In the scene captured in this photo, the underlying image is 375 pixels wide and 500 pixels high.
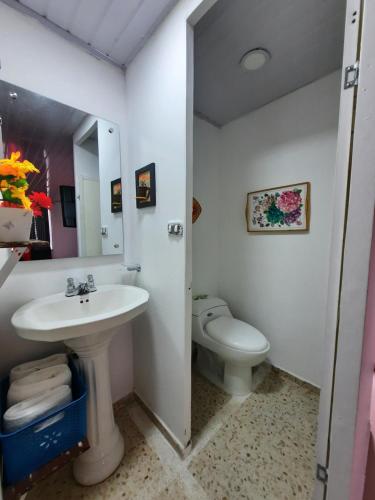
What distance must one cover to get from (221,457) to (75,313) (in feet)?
3.58

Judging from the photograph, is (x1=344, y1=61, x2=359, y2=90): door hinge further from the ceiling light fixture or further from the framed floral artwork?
the framed floral artwork

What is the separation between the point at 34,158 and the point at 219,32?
1160mm

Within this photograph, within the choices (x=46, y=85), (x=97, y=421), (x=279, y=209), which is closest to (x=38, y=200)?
(x=46, y=85)

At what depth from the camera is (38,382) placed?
31.8 inches

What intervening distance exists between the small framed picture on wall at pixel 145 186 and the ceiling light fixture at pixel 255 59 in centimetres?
85

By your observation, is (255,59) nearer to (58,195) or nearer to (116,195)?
(116,195)

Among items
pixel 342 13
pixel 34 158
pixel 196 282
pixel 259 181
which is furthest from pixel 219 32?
pixel 196 282

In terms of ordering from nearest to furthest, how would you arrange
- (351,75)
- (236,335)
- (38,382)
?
(351,75) → (38,382) → (236,335)

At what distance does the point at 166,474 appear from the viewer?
0.96 meters

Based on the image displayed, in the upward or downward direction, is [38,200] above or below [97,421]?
above

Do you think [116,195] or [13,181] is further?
[116,195]

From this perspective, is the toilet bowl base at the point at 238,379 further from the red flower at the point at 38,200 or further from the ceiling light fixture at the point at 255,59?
the ceiling light fixture at the point at 255,59

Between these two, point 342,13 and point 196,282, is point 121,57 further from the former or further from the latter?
point 196,282

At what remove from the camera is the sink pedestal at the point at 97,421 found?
928 mm
